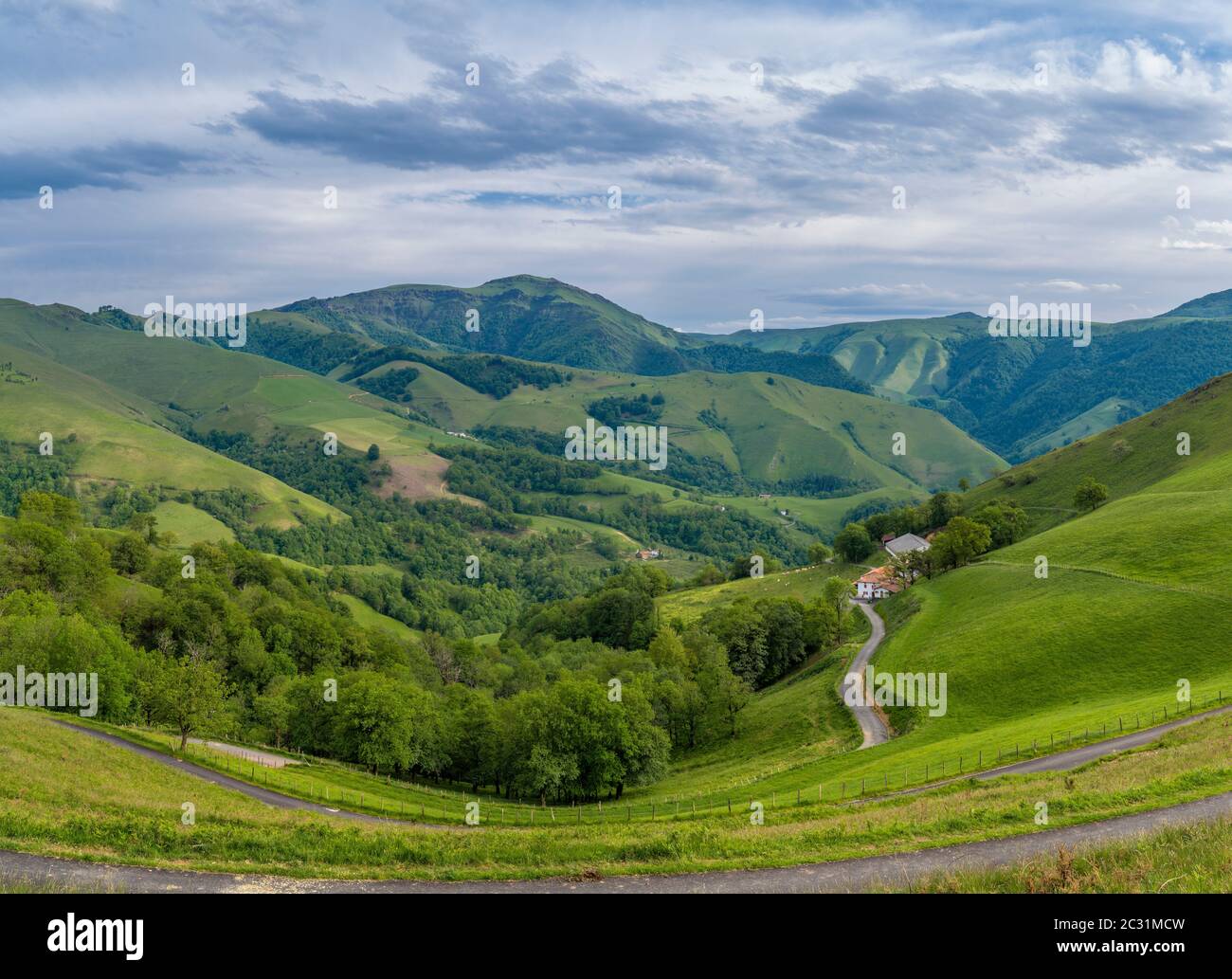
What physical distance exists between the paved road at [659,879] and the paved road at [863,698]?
4649cm

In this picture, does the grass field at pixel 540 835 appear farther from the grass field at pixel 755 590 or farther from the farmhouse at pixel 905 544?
the farmhouse at pixel 905 544

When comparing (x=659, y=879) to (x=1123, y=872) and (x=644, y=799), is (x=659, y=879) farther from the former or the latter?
(x=644, y=799)

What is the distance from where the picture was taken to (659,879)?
23656mm

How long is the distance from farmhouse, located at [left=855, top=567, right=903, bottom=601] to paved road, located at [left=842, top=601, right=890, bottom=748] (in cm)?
2009

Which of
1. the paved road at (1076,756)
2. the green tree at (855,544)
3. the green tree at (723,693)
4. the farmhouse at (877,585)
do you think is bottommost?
the green tree at (723,693)

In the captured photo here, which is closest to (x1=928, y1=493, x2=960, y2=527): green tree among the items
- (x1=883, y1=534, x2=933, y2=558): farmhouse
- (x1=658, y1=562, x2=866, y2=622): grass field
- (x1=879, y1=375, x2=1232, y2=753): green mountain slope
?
A: (x1=883, y1=534, x2=933, y2=558): farmhouse

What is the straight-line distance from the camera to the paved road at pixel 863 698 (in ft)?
239

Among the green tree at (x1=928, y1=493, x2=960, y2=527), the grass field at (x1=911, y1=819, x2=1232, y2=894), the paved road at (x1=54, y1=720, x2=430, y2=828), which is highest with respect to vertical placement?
the green tree at (x1=928, y1=493, x2=960, y2=527)

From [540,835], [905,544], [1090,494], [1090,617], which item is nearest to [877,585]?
[905,544]

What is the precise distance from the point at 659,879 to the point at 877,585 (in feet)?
417

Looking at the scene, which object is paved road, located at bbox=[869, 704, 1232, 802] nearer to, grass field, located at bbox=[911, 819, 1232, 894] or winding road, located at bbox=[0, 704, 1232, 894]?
winding road, located at bbox=[0, 704, 1232, 894]

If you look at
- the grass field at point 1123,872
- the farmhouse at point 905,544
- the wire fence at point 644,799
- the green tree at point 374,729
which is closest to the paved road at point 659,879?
the grass field at point 1123,872

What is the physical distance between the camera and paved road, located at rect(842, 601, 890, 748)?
72750 millimetres
